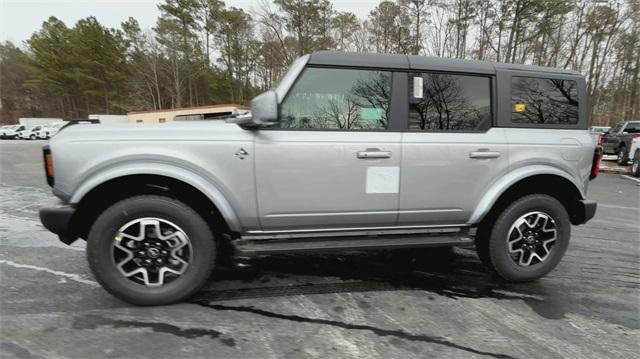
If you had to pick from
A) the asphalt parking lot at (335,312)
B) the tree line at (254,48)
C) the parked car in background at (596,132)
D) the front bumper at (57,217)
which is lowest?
the asphalt parking lot at (335,312)

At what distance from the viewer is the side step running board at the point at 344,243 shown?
2.72 metres

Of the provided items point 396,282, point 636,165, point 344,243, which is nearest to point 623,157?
point 636,165

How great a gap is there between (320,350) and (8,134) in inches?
1828

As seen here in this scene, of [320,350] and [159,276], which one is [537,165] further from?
[159,276]

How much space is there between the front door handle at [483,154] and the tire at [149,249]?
7.60ft

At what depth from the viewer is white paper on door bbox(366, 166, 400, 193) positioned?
2.81 m

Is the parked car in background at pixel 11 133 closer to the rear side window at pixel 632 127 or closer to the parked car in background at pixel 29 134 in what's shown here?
the parked car in background at pixel 29 134

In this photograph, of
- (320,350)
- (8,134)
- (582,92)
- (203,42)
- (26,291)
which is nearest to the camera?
(320,350)

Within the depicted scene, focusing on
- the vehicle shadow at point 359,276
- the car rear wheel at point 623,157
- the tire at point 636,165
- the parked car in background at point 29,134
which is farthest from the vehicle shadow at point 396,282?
the parked car in background at point 29,134

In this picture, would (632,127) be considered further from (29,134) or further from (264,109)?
(29,134)

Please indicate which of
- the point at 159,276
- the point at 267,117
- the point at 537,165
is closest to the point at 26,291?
the point at 159,276

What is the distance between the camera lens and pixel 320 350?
7.28 ft

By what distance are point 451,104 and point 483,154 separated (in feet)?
1.70

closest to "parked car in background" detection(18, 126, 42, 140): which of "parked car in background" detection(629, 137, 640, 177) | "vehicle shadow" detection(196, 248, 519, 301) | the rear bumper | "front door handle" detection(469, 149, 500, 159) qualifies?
"vehicle shadow" detection(196, 248, 519, 301)
